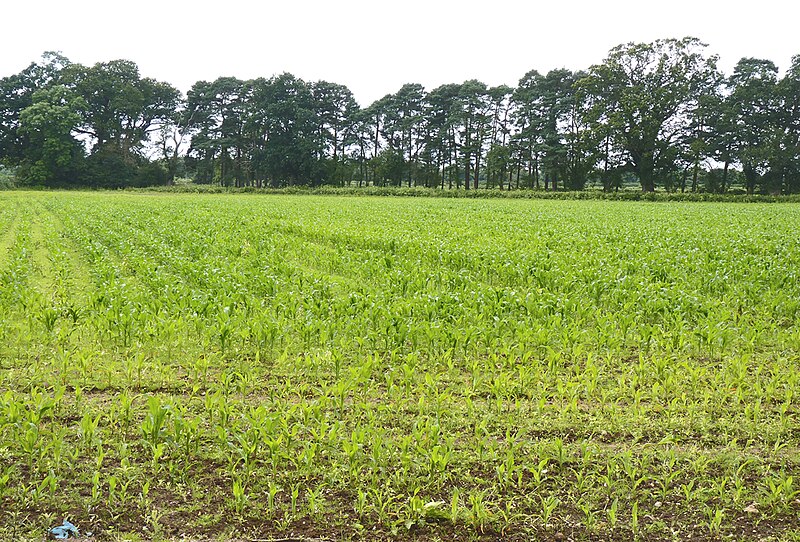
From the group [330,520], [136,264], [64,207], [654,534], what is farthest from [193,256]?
[64,207]

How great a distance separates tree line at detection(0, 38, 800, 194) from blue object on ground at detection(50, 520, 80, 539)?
2604 inches

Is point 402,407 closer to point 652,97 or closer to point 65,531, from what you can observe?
point 65,531

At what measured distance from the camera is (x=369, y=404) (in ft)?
17.5

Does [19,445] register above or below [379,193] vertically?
below

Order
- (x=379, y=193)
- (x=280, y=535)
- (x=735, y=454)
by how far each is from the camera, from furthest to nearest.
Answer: (x=379, y=193), (x=735, y=454), (x=280, y=535)

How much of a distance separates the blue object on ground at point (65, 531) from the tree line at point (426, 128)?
66141mm

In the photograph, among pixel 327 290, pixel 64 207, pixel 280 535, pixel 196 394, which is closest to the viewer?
pixel 280 535

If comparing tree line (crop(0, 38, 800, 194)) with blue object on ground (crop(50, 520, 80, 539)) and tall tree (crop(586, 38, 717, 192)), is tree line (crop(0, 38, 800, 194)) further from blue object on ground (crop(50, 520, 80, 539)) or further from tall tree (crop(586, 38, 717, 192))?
blue object on ground (crop(50, 520, 80, 539))

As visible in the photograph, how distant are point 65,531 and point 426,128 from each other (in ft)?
264

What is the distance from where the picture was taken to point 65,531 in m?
3.46

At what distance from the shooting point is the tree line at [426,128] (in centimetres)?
6169

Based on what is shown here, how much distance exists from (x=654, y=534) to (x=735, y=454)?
1.45m

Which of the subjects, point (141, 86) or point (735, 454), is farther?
point (141, 86)

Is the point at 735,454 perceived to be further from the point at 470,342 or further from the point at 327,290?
the point at 327,290
